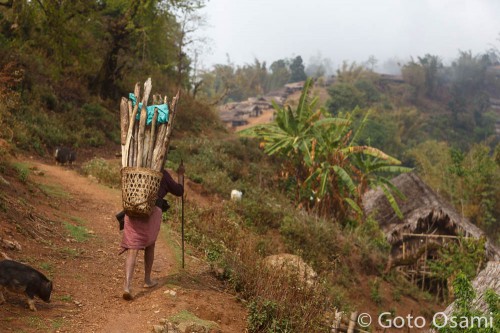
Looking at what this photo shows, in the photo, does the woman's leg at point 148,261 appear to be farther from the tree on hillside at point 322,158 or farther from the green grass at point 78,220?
the tree on hillside at point 322,158

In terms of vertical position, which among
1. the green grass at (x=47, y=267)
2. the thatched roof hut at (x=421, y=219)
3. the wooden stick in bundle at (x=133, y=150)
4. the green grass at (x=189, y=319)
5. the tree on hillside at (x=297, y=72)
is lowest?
the thatched roof hut at (x=421, y=219)

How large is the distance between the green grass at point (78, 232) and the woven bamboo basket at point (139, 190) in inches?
104

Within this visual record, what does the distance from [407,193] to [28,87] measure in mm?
13737

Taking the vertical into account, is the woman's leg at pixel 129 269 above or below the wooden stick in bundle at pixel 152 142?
below

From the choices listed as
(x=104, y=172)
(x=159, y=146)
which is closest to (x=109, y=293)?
(x=159, y=146)

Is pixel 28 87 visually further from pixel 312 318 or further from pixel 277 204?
pixel 312 318

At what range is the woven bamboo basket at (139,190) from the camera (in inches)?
214

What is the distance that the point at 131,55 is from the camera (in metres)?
22.3

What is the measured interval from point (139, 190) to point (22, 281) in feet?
4.63

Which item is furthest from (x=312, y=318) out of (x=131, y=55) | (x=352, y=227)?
(x=131, y=55)

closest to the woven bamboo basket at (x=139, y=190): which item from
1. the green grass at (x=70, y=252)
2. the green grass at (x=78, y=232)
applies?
the green grass at (x=70, y=252)

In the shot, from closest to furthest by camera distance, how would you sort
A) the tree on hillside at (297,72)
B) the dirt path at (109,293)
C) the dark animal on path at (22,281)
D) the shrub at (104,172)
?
the dark animal on path at (22,281), the dirt path at (109,293), the shrub at (104,172), the tree on hillside at (297,72)

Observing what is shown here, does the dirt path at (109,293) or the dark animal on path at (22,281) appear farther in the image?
the dirt path at (109,293)

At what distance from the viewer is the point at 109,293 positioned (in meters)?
5.98
